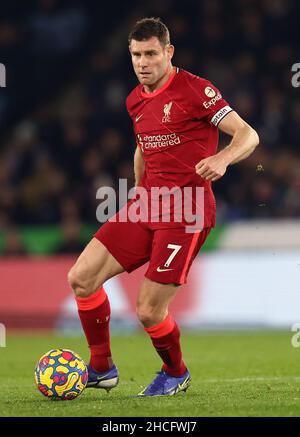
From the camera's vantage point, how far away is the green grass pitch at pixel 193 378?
5875 millimetres

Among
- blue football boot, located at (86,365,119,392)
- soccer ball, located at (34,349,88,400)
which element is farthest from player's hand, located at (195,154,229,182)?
blue football boot, located at (86,365,119,392)

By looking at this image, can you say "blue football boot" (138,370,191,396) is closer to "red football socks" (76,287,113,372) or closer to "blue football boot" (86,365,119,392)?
"blue football boot" (86,365,119,392)

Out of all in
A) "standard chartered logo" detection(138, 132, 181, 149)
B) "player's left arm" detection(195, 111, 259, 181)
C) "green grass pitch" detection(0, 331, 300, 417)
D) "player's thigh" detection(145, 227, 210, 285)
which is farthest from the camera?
"standard chartered logo" detection(138, 132, 181, 149)

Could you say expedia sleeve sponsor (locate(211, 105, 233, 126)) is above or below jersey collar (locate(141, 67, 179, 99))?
below

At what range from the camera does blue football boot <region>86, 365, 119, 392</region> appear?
22.1ft

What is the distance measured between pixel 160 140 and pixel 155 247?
26.3 inches

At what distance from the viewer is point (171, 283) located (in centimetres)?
646

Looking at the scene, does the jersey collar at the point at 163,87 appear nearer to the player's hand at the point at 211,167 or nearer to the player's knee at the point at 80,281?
the player's hand at the point at 211,167

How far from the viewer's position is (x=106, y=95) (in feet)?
51.1

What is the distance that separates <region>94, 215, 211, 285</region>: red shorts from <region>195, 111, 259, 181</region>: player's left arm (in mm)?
607

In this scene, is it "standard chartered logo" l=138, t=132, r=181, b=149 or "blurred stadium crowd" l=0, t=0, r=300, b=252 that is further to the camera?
"blurred stadium crowd" l=0, t=0, r=300, b=252

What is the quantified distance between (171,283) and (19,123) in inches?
400

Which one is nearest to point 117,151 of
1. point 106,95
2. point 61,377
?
point 106,95
